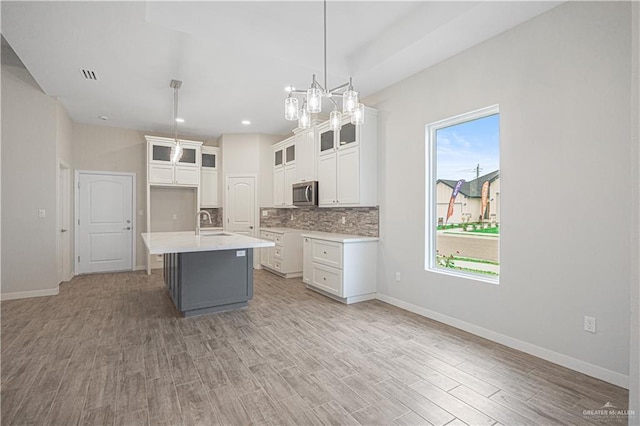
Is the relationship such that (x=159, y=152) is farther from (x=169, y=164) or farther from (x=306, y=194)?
(x=306, y=194)

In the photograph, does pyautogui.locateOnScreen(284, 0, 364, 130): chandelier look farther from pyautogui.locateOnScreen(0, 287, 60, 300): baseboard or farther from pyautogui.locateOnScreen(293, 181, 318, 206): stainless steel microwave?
pyautogui.locateOnScreen(0, 287, 60, 300): baseboard

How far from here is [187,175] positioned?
6527 mm

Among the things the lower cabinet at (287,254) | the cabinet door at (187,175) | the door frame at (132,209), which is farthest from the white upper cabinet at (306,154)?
the door frame at (132,209)

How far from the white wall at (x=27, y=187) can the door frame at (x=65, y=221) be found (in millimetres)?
516

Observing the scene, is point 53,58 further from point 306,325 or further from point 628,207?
point 628,207

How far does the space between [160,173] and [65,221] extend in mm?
1762

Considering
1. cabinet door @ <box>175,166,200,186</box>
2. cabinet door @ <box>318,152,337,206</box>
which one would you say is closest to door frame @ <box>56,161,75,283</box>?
cabinet door @ <box>175,166,200,186</box>

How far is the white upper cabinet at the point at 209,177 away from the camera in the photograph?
272 inches

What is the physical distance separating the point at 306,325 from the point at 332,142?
2678 mm

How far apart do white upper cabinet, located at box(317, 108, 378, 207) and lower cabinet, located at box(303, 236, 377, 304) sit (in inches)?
24.0

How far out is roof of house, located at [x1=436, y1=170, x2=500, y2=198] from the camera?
3111 mm

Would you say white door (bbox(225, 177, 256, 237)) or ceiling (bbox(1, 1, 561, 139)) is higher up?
ceiling (bbox(1, 1, 561, 139))

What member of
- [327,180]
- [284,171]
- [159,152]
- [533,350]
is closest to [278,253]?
[284,171]

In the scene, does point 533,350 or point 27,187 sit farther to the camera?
point 27,187
